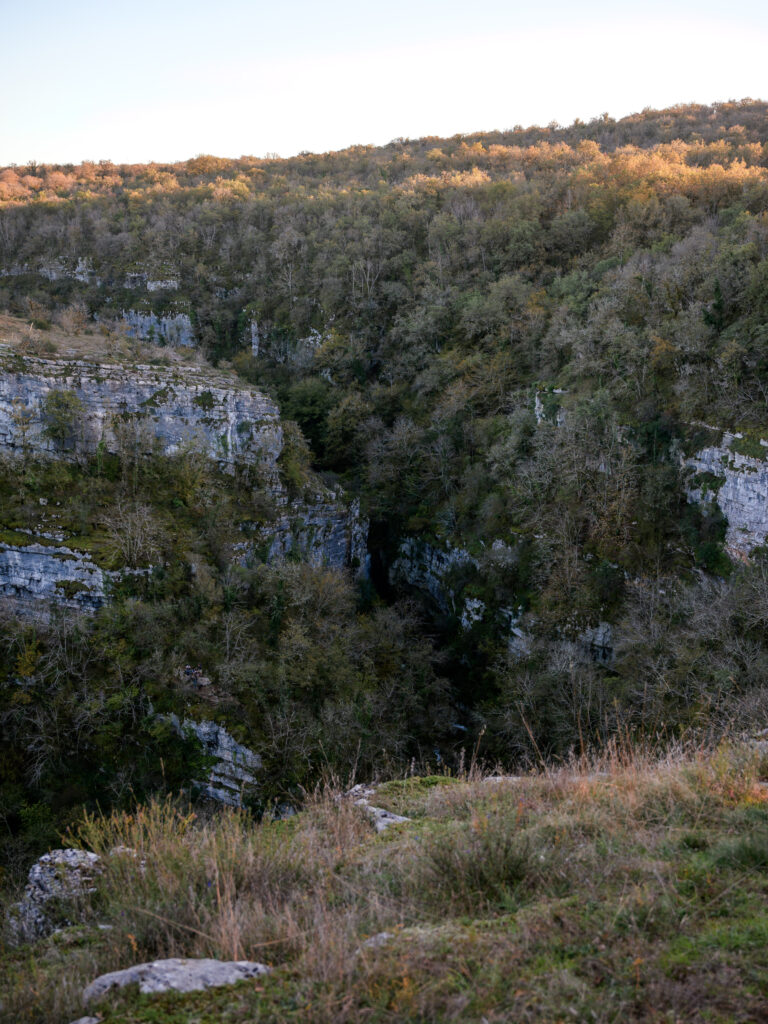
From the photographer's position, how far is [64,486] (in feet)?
71.5

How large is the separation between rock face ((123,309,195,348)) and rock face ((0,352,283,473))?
18.3 meters

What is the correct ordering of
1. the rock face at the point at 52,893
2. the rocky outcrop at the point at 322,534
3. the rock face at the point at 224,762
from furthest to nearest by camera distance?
1. the rocky outcrop at the point at 322,534
2. the rock face at the point at 224,762
3. the rock face at the point at 52,893

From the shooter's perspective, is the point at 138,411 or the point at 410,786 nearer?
the point at 410,786

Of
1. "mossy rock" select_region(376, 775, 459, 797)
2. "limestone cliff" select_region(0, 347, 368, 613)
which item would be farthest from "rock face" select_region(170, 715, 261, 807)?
"mossy rock" select_region(376, 775, 459, 797)

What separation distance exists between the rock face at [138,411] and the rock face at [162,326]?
18.3m

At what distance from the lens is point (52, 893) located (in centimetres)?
573

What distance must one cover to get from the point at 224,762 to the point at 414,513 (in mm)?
16947

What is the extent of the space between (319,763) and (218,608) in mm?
6163

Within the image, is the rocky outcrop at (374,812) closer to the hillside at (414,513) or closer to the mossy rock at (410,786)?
the mossy rock at (410,786)

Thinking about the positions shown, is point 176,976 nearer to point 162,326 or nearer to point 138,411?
point 138,411

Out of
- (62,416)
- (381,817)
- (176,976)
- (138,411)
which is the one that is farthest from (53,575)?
(176,976)

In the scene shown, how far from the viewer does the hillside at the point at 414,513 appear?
16938 mm

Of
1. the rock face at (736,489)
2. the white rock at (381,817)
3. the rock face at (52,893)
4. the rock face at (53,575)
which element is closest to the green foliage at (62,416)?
the rock face at (53,575)

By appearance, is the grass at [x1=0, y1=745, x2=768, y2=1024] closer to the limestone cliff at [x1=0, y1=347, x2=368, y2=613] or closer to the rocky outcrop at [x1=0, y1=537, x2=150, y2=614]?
the rocky outcrop at [x1=0, y1=537, x2=150, y2=614]
